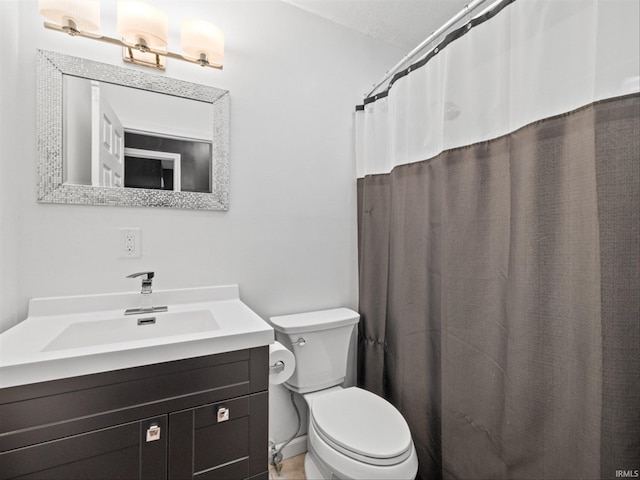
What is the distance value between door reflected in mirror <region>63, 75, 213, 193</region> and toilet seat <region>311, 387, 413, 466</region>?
1181 millimetres

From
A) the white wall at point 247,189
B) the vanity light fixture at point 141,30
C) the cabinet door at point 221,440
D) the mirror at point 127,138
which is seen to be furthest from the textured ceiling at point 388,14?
the cabinet door at point 221,440

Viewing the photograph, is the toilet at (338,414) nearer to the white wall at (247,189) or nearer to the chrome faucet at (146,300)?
the white wall at (247,189)

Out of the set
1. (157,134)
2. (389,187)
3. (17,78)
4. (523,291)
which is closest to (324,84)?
(389,187)

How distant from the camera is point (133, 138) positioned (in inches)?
51.3

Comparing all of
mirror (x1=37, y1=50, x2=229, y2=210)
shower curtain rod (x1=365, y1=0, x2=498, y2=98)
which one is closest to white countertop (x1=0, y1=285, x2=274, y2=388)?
mirror (x1=37, y1=50, x2=229, y2=210)

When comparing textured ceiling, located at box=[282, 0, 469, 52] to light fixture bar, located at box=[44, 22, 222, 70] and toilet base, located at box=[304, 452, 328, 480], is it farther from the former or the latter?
toilet base, located at box=[304, 452, 328, 480]

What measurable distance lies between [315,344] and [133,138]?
130cm

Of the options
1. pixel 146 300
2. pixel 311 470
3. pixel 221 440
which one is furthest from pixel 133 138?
pixel 311 470

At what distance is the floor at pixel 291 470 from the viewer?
151cm

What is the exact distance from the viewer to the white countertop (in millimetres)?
772

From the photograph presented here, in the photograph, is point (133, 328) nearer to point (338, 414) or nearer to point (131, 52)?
point (338, 414)

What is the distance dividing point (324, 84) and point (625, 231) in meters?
1.52

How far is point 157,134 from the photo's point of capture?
135 cm

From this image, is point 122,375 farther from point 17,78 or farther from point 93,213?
point 17,78
